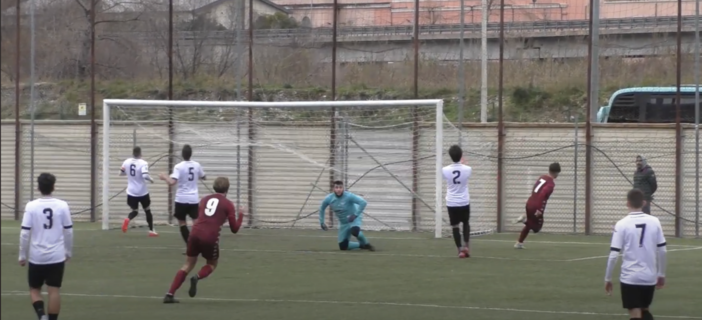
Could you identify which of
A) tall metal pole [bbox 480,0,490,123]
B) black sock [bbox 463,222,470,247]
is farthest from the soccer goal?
black sock [bbox 463,222,470,247]

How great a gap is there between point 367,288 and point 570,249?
25.2 feet

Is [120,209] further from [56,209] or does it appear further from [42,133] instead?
[56,209]

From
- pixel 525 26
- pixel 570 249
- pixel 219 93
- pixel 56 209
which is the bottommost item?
pixel 570 249

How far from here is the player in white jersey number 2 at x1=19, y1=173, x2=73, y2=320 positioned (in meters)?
9.80

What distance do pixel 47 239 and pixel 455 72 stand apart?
74.6 feet

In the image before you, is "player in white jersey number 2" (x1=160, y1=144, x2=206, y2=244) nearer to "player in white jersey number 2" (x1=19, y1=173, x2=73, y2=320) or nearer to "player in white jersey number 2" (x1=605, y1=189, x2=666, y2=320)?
"player in white jersey number 2" (x1=19, y1=173, x2=73, y2=320)

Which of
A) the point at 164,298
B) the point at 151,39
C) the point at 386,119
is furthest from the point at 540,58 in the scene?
the point at 164,298

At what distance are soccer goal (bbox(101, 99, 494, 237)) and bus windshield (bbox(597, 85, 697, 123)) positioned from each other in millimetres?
6757

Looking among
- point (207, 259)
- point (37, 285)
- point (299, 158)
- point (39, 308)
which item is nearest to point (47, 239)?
point (37, 285)

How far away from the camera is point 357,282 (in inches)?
584

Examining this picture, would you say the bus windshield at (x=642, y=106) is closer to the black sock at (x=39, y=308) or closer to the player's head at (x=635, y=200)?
the player's head at (x=635, y=200)

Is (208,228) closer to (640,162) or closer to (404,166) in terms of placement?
(640,162)

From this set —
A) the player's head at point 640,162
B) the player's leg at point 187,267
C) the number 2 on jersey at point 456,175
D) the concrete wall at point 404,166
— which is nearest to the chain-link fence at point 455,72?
the concrete wall at point 404,166

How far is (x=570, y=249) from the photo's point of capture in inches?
814
